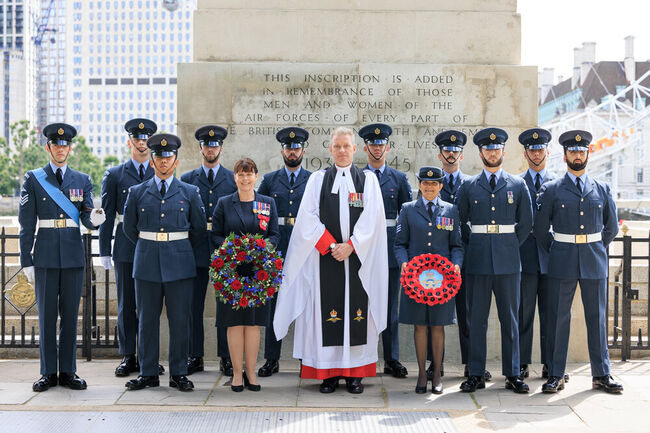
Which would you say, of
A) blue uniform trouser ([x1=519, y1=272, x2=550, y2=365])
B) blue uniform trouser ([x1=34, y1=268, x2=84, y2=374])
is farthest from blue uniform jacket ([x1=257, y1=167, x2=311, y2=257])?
blue uniform trouser ([x1=519, y1=272, x2=550, y2=365])

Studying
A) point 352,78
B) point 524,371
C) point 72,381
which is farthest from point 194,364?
point 352,78

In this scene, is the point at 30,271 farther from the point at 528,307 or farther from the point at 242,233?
the point at 528,307

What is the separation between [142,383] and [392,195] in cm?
295

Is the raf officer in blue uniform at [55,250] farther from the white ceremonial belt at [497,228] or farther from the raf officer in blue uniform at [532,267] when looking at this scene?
the raf officer in blue uniform at [532,267]

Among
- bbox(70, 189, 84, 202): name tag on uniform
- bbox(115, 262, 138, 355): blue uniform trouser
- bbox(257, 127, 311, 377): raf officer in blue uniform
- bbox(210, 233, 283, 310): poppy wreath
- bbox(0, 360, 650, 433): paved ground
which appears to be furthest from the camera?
bbox(257, 127, 311, 377): raf officer in blue uniform

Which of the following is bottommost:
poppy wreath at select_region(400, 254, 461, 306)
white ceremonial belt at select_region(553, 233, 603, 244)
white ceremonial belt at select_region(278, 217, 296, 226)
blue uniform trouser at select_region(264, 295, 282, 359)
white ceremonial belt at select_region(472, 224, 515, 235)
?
blue uniform trouser at select_region(264, 295, 282, 359)

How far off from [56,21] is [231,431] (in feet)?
579

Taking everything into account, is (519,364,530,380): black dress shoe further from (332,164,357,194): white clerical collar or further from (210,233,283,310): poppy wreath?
(210,233,283,310): poppy wreath

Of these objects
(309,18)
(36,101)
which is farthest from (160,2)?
(309,18)

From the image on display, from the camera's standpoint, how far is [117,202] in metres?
6.96

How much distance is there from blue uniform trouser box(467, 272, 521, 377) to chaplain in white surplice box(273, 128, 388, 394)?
0.83 meters

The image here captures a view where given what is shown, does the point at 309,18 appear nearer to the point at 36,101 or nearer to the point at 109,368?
the point at 109,368

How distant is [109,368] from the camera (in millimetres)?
7172

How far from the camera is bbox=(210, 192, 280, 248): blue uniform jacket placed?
6.18 meters
